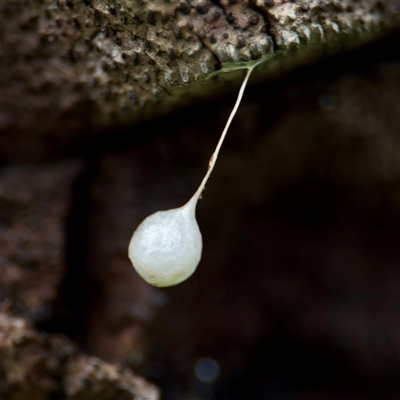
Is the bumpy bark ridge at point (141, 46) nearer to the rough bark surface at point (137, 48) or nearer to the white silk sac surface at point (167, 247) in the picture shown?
the rough bark surface at point (137, 48)

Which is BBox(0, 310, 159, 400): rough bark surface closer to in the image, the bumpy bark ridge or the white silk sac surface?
the white silk sac surface

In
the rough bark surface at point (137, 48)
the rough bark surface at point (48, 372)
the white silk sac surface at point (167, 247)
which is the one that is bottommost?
the rough bark surface at point (48, 372)

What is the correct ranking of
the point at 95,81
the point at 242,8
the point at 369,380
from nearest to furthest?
the point at 242,8 < the point at 95,81 < the point at 369,380

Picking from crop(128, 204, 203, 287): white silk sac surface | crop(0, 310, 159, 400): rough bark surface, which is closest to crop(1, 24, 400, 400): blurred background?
crop(0, 310, 159, 400): rough bark surface

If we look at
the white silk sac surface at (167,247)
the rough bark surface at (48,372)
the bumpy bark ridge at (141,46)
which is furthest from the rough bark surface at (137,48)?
the rough bark surface at (48,372)

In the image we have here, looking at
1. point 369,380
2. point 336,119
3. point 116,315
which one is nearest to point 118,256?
point 116,315

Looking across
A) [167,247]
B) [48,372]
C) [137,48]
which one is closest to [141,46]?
[137,48]

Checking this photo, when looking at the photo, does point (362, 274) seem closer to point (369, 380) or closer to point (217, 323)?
point (369, 380)
